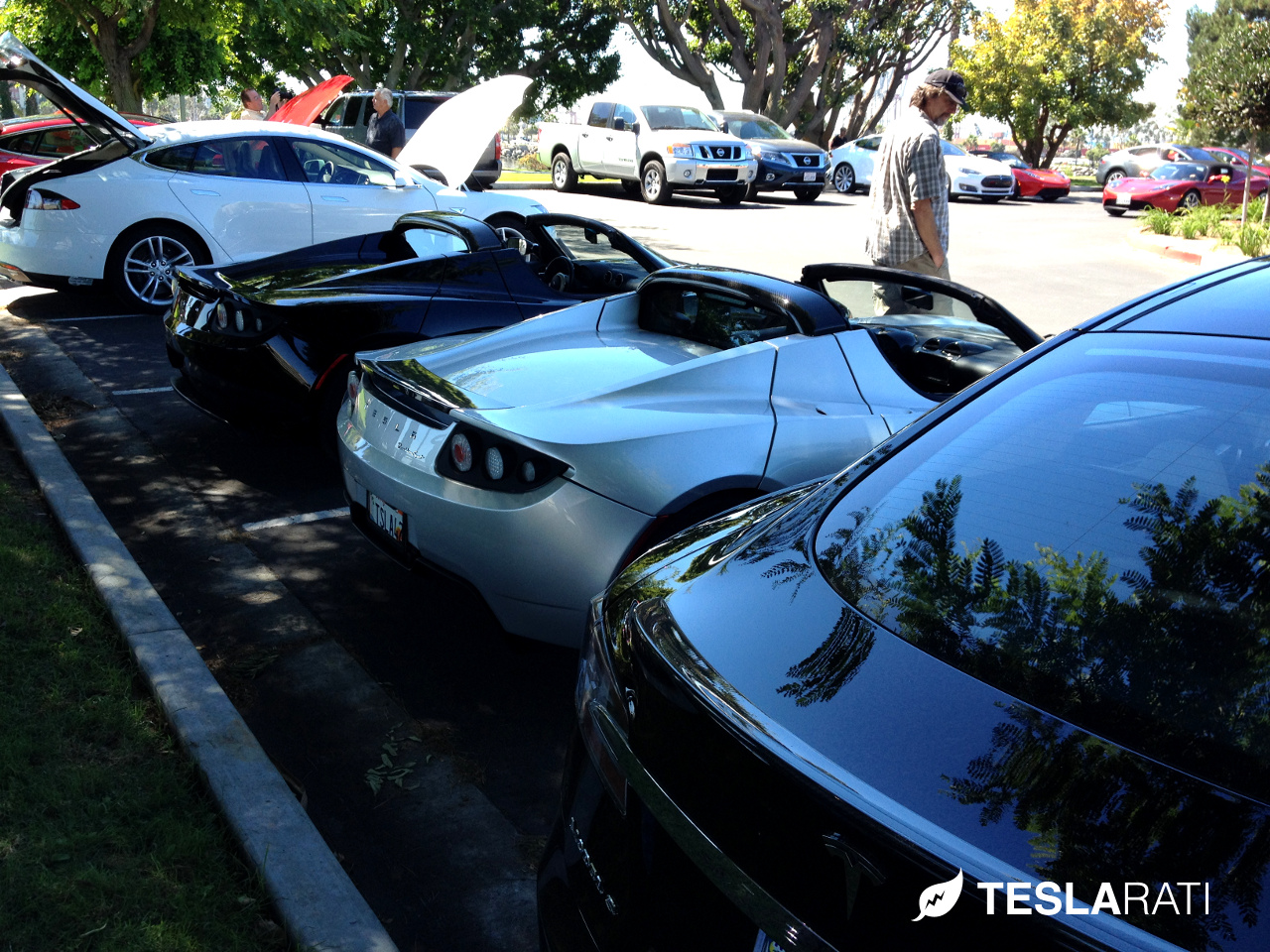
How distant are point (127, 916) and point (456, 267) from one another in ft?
12.4

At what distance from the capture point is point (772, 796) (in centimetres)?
142

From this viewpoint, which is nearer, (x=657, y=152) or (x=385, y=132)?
(x=385, y=132)

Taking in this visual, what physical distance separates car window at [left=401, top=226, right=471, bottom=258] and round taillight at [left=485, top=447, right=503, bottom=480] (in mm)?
3479

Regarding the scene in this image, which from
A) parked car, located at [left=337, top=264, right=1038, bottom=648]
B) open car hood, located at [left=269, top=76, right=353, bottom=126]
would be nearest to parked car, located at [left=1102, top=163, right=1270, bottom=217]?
open car hood, located at [left=269, top=76, right=353, bottom=126]

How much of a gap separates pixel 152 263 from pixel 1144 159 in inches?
1131

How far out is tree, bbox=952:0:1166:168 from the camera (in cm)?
4131

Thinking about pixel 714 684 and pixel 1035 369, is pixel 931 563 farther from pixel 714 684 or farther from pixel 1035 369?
pixel 1035 369

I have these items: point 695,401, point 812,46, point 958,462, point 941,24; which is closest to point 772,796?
point 958,462

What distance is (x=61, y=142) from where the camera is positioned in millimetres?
14297

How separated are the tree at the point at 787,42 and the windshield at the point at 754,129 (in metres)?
9.52

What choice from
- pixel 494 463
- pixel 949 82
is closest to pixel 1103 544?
pixel 494 463

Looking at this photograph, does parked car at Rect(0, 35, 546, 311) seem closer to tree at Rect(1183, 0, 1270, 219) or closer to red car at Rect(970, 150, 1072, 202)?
tree at Rect(1183, 0, 1270, 219)

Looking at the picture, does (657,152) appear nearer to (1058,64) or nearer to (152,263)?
(152,263)

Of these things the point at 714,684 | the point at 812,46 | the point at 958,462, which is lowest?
the point at 714,684
